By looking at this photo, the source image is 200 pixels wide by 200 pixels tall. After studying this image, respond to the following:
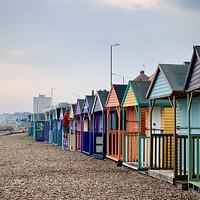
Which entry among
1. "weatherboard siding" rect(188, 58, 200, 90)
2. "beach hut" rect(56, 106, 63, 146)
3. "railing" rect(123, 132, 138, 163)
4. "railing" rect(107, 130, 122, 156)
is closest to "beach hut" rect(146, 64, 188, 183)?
"weatherboard siding" rect(188, 58, 200, 90)

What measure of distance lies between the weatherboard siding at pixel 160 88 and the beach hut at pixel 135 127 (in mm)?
1698

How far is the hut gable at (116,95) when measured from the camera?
691 inches

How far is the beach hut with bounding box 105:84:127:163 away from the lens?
17.6 meters

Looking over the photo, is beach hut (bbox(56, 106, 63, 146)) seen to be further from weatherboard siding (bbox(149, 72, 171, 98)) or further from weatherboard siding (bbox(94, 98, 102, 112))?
weatherboard siding (bbox(149, 72, 171, 98))

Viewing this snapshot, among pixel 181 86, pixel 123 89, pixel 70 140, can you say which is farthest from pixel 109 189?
pixel 70 140

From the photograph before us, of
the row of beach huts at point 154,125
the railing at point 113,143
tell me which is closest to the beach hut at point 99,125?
the row of beach huts at point 154,125

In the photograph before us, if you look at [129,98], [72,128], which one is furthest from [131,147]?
[72,128]

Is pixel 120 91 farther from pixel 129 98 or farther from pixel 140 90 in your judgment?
pixel 140 90

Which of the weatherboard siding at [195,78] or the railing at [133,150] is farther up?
the weatherboard siding at [195,78]

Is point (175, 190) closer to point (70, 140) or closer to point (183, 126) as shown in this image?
point (183, 126)

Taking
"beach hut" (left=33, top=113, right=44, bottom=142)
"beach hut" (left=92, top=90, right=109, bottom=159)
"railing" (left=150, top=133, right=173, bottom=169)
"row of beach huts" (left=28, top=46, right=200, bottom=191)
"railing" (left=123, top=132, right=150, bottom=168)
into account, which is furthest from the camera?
"beach hut" (left=33, top=113, right=44, bottom=142)

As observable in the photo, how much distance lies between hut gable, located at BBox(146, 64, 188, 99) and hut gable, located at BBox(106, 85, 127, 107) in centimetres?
434

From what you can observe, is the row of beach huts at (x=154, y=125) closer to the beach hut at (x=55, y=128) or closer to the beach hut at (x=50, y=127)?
the beach hut at (x=55, y=128)

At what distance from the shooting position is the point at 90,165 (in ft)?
56.6
